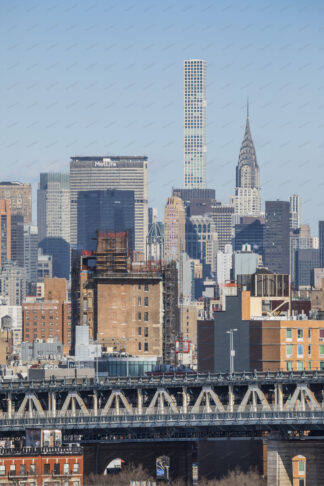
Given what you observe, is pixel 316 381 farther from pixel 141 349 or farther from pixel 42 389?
pixel 141 349

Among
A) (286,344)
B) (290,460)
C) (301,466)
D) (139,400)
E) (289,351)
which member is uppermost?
(286,344)

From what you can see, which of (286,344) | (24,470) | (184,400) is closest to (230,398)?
(184,400)

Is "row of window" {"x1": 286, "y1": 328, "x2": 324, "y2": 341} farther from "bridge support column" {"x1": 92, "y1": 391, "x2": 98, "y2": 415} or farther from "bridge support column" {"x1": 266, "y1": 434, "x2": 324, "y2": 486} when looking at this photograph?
"bridge support column" {"x1": 266, "y1": 434, "x2": 324, "y2": 486}

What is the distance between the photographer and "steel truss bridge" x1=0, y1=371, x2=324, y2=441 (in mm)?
121812

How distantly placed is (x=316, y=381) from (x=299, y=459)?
5861mm

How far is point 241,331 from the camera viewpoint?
154 metres

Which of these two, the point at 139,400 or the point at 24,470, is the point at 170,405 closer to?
the point at 139,400

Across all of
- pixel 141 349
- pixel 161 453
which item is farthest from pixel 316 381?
pixel 141 349

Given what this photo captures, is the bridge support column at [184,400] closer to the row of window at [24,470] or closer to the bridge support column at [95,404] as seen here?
the bridge support column at [95,404]

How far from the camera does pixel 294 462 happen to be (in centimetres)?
11881

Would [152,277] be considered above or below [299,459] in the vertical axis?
above

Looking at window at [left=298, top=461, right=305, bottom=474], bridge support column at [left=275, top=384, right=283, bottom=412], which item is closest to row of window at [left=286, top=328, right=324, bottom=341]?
bridge support column at [left=275, top=384, right=283, bottom=412]

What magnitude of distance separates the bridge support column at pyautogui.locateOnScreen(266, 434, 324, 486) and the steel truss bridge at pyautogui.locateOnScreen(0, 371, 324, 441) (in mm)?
1628

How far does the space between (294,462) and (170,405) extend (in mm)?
9485
